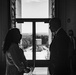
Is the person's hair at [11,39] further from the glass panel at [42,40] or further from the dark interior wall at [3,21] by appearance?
the glass panel at [42,40]

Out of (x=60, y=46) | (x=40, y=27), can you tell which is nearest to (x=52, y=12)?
(x=40, y=27)

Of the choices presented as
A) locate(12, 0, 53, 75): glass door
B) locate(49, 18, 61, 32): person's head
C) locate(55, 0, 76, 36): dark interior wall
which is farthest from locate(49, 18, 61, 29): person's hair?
locate(12, 0, 53, 75): glass door

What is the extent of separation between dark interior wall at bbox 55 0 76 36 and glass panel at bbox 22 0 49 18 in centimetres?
73

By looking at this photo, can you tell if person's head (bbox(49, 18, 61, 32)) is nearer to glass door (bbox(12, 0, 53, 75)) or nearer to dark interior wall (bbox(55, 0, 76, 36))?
dark interior wall (bbox(55, 0, 76, 36))

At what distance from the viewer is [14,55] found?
6.97 ft

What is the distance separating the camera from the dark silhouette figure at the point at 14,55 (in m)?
2.13

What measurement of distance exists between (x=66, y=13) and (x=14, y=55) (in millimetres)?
4977

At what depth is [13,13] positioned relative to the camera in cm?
700

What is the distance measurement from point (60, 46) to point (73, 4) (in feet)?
15.9

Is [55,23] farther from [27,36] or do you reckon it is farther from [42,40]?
[42,40]

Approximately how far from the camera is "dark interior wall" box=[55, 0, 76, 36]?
6.74 m

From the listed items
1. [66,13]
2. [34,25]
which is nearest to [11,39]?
[66,13]

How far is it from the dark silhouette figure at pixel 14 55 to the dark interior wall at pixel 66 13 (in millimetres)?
4729

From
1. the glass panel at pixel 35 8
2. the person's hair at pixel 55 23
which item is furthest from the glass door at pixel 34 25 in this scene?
the person's hair at pixel 55 23
